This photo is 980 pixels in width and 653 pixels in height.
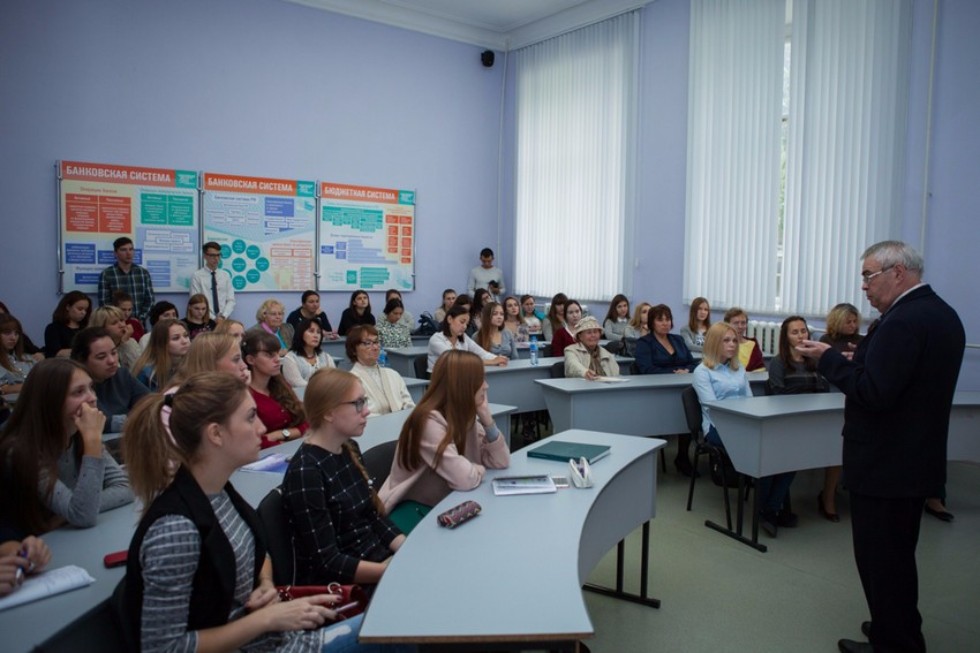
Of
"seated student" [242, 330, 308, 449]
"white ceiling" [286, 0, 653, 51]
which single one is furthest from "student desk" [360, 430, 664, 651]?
"white ceiling" [286, 0, 653, 51]

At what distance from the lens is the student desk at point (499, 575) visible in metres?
1.54

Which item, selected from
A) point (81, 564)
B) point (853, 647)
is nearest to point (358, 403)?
point (81, 564)

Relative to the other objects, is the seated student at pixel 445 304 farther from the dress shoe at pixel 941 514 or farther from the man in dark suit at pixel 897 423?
the man in dark suit at pixel 897 423

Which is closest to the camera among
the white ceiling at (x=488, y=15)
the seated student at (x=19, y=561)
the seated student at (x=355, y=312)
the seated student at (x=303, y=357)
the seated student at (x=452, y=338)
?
the seated student at (x=19, y=561)

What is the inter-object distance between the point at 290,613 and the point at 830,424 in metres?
3.58

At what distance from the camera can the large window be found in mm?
6129

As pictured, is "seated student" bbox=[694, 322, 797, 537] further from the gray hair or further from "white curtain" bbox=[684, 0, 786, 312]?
"white curtain" bbox=[684, 0, 786, 312]

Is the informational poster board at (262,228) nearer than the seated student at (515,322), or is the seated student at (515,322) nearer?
the seated student at (515,322)

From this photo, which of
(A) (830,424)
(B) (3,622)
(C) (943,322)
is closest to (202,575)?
(B) (3,622)

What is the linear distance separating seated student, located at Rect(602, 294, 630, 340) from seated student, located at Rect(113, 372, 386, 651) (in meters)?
6.34

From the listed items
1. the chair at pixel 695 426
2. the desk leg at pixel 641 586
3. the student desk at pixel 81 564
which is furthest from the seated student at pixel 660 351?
the student desk at pixel 81 564

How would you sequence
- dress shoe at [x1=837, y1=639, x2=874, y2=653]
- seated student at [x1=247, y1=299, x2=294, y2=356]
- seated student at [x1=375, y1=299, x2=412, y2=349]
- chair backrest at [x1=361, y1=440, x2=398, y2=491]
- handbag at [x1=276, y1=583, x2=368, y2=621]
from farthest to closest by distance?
seated student at [x1=375, y1=299, x2=412, y2=349] → seated student at [x1=247, y1=299, x2=294, y2=356] → chair backrest at [x1=361, y1=440, x2=398, y2=491] → dress shoe at [x1=837, y1=639, x2=874, y2=653] → handbag at [x1=276, y1=583, x2=368, y2=621]

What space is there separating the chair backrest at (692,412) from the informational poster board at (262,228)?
567 centimetres

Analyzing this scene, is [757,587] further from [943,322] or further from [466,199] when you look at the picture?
[466,199]
